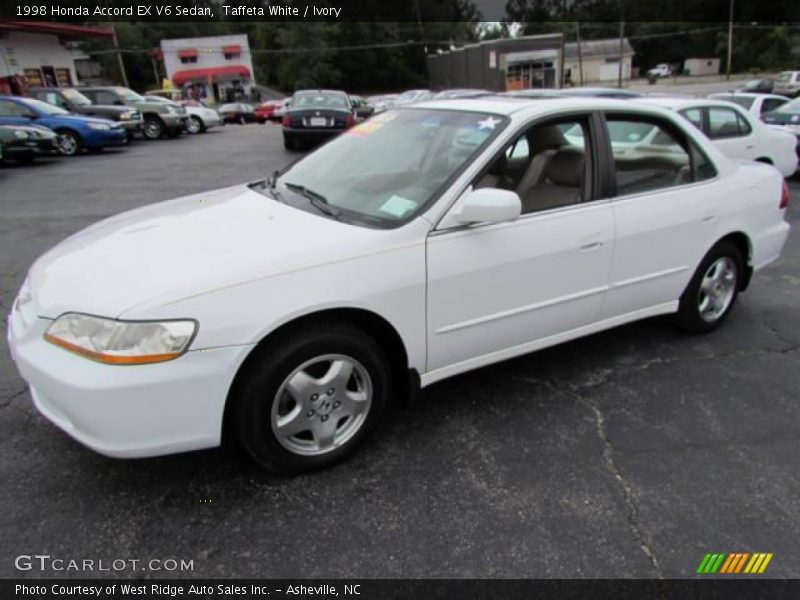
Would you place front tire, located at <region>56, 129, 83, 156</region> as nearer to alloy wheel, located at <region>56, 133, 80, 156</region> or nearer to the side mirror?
alloy wheel, located at <region>56, 133, 80, 156</region>

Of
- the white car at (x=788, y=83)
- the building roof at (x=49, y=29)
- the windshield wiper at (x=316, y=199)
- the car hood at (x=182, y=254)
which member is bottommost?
the white car at (x=788, y=83)

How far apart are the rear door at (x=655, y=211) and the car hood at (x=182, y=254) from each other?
155cm

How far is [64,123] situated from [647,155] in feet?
50.3

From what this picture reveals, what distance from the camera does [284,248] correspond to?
8.13ft

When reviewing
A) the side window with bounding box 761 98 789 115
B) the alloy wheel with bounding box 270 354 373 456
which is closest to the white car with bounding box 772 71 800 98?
the side window with bounding box 761 98 789 115

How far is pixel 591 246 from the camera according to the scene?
10.4 ft

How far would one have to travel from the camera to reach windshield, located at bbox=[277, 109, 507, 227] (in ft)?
9.30

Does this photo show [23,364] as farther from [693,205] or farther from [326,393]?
[693,205]

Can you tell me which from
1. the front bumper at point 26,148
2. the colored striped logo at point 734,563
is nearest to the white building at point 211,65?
the front bumper at point 26,148

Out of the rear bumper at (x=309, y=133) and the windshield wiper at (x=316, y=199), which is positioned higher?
the windshield wiper at (x=316, y=199)

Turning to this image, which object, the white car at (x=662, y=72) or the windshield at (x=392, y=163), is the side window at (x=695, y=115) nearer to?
the windshield at (x=392, y=163)

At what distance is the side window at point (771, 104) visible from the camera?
11853 mm

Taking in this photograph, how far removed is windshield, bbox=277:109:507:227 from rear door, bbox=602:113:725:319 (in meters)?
0.91

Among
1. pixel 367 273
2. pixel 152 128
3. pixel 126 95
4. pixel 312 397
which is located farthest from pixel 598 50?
pixel 312 397
